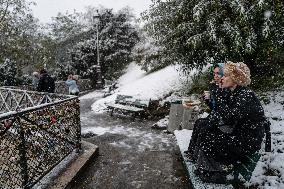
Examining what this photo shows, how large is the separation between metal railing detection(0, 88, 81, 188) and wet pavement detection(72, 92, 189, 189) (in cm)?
67

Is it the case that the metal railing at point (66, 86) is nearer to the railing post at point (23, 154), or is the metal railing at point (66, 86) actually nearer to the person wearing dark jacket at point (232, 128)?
the railing post at point (23, 154)

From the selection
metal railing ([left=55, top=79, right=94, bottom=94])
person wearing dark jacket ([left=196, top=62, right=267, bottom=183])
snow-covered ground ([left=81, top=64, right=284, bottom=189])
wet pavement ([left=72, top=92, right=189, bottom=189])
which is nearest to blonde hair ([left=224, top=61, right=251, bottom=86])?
person wearing dark jacket ([left=196, top=62, right=267, bottom=183])

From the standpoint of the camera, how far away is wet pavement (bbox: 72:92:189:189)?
213 inches

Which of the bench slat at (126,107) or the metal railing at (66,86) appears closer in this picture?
the bench slat at (126,107)

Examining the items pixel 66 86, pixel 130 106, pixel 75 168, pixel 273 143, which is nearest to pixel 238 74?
pixel 273 143

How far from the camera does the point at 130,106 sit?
12398 millimetres

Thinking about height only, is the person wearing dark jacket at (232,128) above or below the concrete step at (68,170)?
above

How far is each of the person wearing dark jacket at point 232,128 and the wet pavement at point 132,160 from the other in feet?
4.45

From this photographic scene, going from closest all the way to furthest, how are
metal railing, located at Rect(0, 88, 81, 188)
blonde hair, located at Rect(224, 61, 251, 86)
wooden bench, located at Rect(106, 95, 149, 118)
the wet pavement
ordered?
blonde hair, located at Rect(224, 61, 251, 86)
metal railing, located at Rect(0, 88, 81, 188)
the wet pavement
wooden bench, located at Rect(106, 95, 149, 118)

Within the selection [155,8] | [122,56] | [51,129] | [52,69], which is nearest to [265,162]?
[51,129]

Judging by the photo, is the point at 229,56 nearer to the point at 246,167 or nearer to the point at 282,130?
the point at 282,130

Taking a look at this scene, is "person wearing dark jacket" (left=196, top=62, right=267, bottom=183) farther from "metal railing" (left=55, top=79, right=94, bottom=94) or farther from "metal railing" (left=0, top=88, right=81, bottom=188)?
"metal railing" (left=55, top=79, right=94, bottom=94)

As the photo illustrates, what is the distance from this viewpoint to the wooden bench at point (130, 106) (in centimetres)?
1173

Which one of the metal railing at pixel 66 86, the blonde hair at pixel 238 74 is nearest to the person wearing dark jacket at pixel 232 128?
the blonde hair at pixel 238 74
